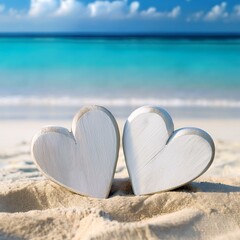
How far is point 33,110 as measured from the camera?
18.4 ft

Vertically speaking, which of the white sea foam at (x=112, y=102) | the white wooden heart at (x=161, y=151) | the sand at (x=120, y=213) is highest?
the white wooden heart at (x=161, y=151)

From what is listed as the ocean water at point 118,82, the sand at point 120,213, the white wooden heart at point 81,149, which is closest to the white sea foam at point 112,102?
the ocean water at point 118,82

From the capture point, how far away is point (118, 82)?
25.5ft

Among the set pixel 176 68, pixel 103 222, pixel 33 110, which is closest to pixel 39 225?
pixel 103 222

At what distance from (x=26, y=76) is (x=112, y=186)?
672cm

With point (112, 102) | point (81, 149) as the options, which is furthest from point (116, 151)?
point (112, 102)

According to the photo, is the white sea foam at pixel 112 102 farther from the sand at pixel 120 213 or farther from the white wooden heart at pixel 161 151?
the white wooden heart at pixel 161 151

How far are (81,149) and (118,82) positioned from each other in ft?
19.5

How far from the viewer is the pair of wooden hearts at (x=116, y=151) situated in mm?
1850

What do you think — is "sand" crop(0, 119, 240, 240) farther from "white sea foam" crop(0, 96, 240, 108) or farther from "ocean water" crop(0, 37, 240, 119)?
"white sea foam" crop(0, 96, 240, 108)

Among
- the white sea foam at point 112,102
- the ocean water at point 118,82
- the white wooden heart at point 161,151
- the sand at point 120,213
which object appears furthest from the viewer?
the white sea foam at point 112,102

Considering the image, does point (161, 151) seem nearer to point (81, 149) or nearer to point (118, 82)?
point (81, 149)

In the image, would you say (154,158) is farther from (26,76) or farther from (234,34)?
(234,34)

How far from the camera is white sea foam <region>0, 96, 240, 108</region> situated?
606 cm
